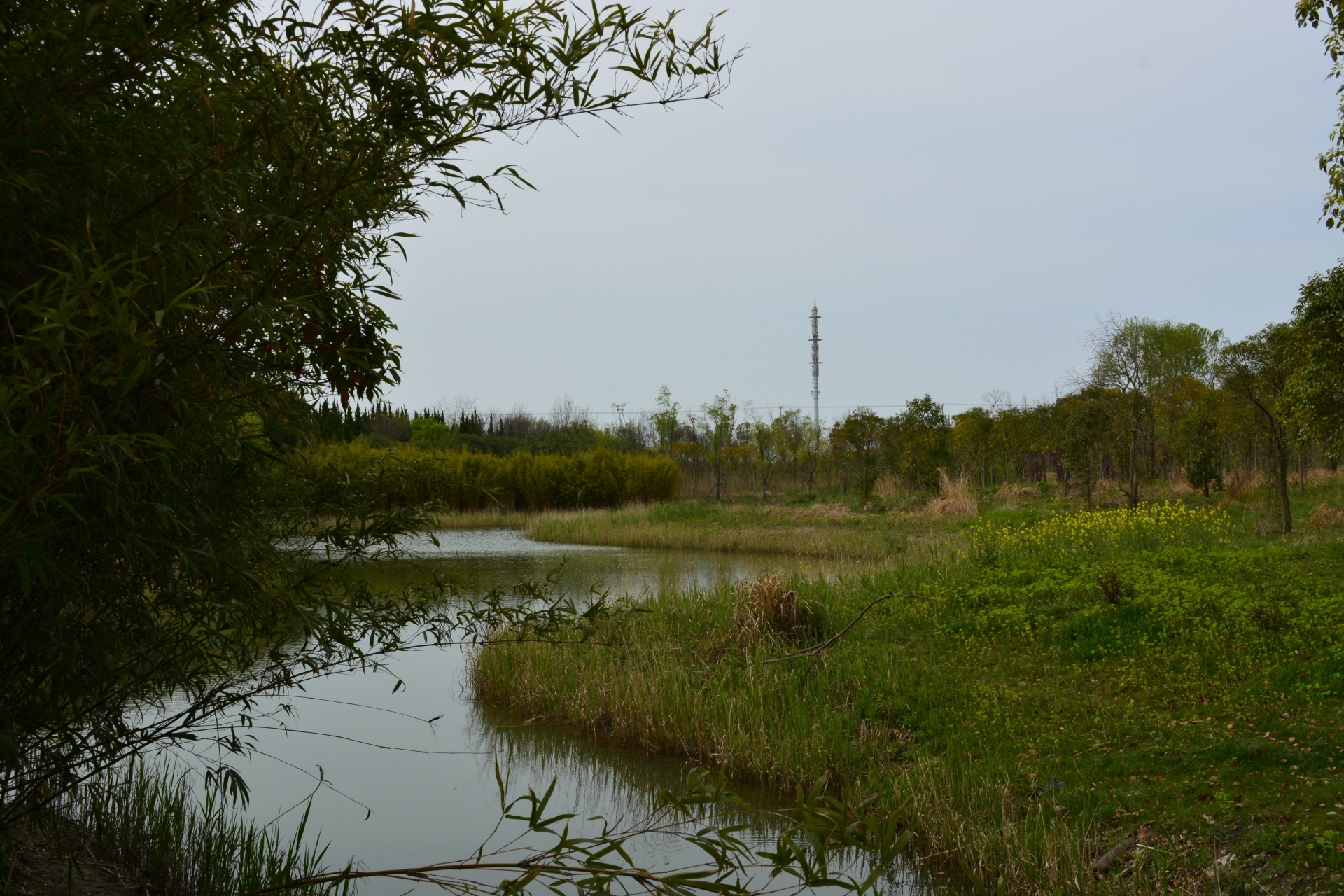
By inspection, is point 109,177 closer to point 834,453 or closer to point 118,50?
point 118,50

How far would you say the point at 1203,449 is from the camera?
1953 cm

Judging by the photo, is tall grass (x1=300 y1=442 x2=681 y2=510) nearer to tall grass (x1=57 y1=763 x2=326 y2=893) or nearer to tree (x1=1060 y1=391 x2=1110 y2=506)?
tree (x1=1060 y1=391 x2=1110 y2=506)

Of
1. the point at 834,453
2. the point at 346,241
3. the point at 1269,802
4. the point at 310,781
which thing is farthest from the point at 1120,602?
the point at 834,453

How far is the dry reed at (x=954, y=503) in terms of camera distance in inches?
848

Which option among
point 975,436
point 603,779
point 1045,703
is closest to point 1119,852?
point 1045,703

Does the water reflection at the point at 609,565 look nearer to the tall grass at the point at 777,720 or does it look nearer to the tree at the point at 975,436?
the tall grass at the point at 777,720

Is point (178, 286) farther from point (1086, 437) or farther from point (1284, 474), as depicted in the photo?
point (1086, 437)

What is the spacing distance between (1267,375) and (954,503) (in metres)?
8.57

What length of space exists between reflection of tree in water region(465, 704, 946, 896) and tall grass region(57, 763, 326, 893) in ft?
4.67

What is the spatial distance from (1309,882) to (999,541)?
9071 millimetres

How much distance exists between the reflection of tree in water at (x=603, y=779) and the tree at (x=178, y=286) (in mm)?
3090

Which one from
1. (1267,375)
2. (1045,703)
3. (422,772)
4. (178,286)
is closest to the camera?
(178,286)

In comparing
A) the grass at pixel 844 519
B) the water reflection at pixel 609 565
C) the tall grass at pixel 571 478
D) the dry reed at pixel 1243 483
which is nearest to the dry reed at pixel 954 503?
the grass at pixel 844 519

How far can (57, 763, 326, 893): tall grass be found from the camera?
3.99 m
